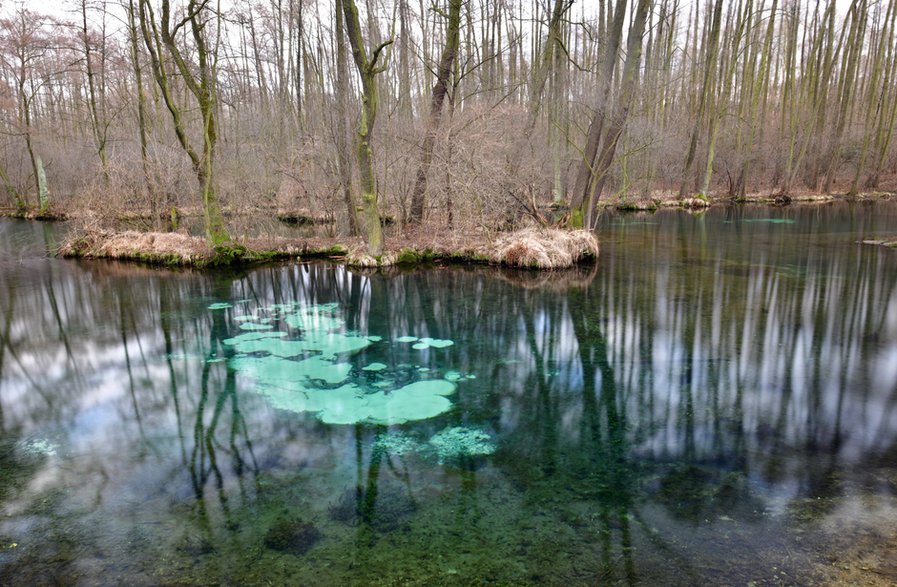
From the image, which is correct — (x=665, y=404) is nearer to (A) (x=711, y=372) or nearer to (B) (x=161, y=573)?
(A) (x=711, y=372)

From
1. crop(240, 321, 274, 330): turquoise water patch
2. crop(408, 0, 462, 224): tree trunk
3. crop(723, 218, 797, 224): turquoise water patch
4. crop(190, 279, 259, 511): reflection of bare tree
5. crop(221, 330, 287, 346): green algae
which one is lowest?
crop(190, 279, 259, 511): reflection of bare tree

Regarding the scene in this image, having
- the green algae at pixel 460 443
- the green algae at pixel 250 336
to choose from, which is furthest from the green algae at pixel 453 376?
the green algae at pixel 250 336

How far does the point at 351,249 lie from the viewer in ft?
47.4

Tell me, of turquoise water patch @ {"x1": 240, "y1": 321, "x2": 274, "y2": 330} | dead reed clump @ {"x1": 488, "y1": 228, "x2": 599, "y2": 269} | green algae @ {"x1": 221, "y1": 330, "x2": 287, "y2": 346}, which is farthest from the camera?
dead reed clump @ {"x1": 488, "y1": 228, "x2": 599, "y2": 269}

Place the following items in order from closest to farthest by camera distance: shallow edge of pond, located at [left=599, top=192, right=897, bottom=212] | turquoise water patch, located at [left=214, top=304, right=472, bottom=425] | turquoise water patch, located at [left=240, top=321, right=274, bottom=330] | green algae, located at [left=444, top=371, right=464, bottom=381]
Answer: turquoise water patch, located at [left=214, top=304, right=472, bottom=425], green algae, located at [left=444, top=371, right=464, bottom=381], turquoise water patch, located at [left=240, top=321, right=274, bottom=330], shallow edge of pond, located at [left=599, top=192, right=897, bottom=212]

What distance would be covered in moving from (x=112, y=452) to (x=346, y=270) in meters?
9.31

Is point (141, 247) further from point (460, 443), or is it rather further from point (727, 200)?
point (727, 200)

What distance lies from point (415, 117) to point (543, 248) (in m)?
12.3

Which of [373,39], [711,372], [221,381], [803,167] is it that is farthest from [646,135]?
[221,381]

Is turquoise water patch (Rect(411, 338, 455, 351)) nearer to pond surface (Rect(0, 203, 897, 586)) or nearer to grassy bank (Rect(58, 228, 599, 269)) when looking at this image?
pond surface (Rect(0, 203, 897, 586))

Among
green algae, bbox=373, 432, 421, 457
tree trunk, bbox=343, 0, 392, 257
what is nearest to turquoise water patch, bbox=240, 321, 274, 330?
green algae, bbox=373, 432, 421, 457

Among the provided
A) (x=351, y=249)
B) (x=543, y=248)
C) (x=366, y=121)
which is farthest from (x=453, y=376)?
(x=351, y=249)

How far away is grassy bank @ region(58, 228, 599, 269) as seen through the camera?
1352 cm

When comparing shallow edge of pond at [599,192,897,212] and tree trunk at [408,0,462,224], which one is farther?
shallow edge of pond at [599,192,897,212]
